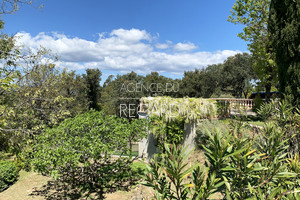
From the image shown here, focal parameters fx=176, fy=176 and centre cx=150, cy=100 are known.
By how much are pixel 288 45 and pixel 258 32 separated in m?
5.49

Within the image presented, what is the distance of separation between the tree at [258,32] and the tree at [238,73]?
56.9 ft

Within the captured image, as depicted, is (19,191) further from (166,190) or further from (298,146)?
(298,146)

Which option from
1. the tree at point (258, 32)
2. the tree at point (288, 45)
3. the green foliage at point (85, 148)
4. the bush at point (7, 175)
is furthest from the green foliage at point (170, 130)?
the tree at point (258, 32)

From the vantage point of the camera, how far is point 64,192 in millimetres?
6195

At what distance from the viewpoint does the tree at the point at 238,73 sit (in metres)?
30.0

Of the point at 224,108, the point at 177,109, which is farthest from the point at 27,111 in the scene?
the point at 224,108

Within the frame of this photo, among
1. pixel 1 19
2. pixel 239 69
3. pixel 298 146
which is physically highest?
pixel 239 69

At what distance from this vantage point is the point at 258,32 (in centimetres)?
1343

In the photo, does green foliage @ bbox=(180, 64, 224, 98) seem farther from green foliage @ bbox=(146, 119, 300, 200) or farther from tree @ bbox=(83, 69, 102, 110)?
green foliage @ bbox=(146, 119, 300, 200)

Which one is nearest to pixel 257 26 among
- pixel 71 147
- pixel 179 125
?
pixel 179 125

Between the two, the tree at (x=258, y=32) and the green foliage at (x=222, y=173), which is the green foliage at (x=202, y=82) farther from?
the green foliage at (x=222, y=173)

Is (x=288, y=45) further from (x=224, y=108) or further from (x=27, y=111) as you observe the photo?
(x=27, y=111)

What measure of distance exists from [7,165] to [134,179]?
20.0 ft

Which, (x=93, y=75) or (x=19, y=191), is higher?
(x=93, y=75)
